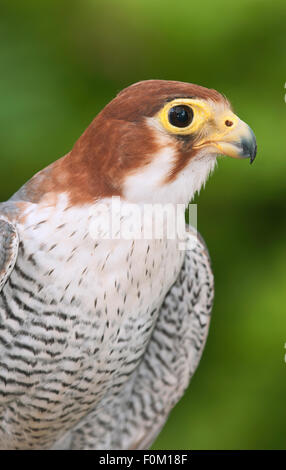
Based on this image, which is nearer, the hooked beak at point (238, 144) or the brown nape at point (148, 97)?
the brown nape at point (148, 97)

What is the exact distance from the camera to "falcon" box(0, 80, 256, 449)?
1.97m

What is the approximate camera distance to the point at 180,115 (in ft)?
6.40

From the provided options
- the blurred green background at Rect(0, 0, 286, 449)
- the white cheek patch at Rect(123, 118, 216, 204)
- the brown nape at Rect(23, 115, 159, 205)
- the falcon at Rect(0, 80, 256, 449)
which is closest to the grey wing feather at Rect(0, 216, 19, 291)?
the falcon at Rect(0, 80, 256, 449)

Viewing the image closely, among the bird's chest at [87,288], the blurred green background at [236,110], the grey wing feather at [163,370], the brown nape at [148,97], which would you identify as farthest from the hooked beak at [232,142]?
the blurred green background at [236,110]

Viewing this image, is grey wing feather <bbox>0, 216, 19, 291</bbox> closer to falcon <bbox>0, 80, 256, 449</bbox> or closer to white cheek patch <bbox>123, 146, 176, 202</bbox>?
falcon <bbox>0, 80, 256, 449</bbox>

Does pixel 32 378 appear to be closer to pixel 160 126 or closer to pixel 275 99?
pixel 160 126

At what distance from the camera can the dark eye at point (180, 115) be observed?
6.35 ft

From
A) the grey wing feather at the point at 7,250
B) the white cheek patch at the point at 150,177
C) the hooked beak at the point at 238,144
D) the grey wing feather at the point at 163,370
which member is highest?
the hooked beak at the point at 238,144

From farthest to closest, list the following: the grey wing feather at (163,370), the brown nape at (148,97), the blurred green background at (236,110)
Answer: the blurred green background at (236,110)
the grey wing feather at (163,370)
the brown nape at (148,97)

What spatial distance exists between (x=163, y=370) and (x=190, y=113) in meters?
1.27

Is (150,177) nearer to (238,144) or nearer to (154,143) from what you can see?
(154,143)

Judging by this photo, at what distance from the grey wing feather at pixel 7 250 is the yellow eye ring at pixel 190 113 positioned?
0.57 meters

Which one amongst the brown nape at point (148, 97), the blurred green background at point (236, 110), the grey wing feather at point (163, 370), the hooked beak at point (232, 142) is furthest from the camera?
the blurred green background at point (236, 110)

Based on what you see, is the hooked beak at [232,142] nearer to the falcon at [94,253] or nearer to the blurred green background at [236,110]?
the falcon at [94,253]
